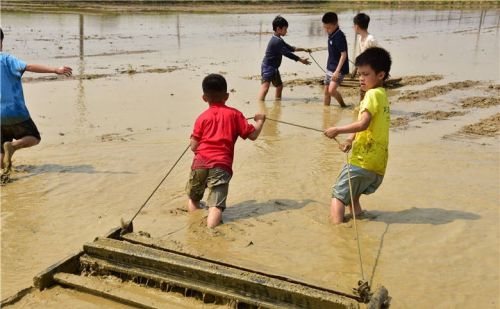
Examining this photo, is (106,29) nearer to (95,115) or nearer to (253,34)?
(253,34)

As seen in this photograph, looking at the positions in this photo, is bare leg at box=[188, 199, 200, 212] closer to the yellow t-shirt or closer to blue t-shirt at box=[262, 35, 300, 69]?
the yellow t-shirt

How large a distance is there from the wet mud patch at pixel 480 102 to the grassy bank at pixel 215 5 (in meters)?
28.6

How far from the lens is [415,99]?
10258mm

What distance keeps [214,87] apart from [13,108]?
2.34 metres

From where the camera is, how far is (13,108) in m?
5.64

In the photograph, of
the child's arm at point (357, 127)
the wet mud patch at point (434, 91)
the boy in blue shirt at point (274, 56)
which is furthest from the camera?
the wet mud patch at point (434, 91)

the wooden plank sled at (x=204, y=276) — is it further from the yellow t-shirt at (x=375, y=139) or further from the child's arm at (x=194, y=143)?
the yellow t-shirt at (x=375, y=139)

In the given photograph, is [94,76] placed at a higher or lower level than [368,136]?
lower

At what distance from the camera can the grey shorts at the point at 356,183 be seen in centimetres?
448

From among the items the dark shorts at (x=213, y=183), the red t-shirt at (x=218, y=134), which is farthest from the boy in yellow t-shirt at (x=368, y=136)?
the dark shorts at (x=213, y=183)

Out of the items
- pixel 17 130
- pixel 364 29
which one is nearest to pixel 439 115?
pixel 364 29

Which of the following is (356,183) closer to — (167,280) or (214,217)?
(214,217)

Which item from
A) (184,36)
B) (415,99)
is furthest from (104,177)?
(184,36)

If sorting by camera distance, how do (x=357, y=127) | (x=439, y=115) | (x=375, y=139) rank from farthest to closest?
(x=439, y=115), (x=375, y=139), (x=357, y=127)
